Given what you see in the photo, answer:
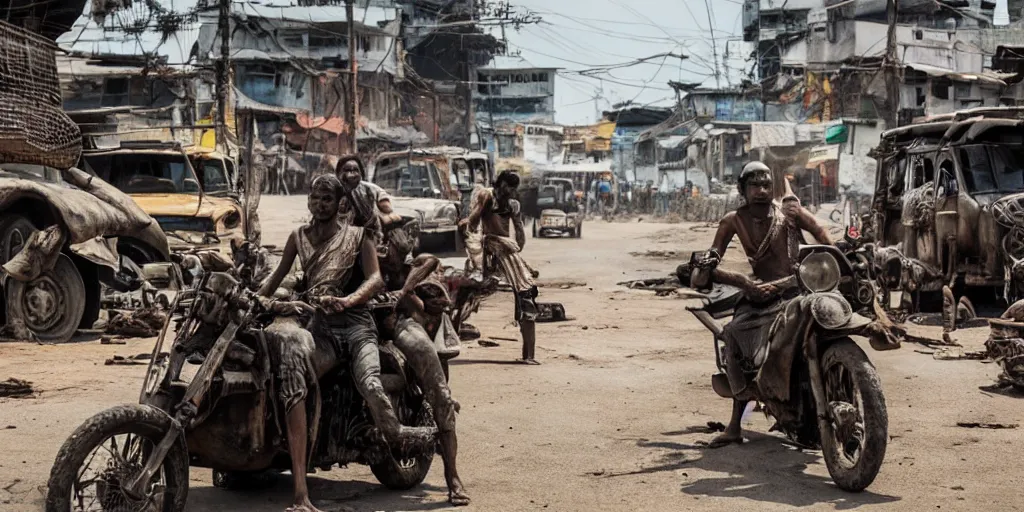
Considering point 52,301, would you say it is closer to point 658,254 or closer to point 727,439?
point 727,439

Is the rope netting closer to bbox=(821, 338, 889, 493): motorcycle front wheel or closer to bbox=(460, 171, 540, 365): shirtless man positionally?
bbox=(460, 171, 540, 365): shirtless man

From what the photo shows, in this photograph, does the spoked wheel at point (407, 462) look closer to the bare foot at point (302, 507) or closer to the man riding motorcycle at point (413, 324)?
the man riding motorcycle at point (413, 324)

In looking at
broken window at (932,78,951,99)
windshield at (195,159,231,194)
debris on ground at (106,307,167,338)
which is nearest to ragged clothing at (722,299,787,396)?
debris on ground at (106,307,167,338)

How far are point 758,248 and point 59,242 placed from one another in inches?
331

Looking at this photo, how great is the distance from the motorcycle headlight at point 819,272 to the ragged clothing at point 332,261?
237 cm

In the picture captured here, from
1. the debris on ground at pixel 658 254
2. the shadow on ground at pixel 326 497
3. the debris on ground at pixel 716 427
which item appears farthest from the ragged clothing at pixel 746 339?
the debris on ground at pixel 658 254

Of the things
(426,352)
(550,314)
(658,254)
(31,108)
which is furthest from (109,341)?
(658,254)

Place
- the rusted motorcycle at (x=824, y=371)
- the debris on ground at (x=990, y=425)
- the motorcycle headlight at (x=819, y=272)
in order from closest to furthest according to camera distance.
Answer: the rusted motorcycle at (x=824, y=371)
the motorcycle headlight at (x=819, y=272)
the debris on ground at (x=990, y=425)

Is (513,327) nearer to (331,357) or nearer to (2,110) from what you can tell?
(2,110)

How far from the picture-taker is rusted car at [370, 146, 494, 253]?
2548 cm

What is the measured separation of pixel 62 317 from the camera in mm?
13461

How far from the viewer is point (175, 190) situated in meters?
19.0

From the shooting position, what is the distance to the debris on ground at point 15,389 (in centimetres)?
962

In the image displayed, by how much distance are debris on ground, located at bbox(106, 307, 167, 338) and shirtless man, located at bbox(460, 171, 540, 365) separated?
3.88m
